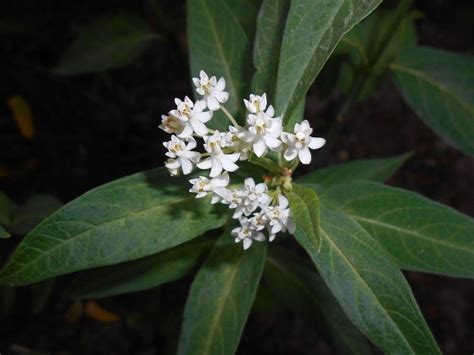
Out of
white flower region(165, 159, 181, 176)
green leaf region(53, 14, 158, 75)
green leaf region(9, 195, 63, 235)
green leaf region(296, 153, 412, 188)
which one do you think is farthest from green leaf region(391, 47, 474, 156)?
green leaf region(9, 195, 63, 235)

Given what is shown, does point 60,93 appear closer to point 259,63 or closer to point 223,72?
point 223,72

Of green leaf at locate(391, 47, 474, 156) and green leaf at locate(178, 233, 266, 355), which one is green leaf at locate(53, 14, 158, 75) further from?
green leaf at locate(178, 233, 266, 355)

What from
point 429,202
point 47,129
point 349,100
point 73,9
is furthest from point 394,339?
point 73,9

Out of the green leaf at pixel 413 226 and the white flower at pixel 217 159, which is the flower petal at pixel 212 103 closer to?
the white flower at pixel 217 159

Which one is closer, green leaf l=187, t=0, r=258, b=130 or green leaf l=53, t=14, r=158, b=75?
green leaf l=187, t=0, r=258, b=130

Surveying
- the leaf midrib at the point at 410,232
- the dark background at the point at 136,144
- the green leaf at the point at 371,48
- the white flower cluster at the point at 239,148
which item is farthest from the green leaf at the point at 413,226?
the dark background at the point at 136,144
